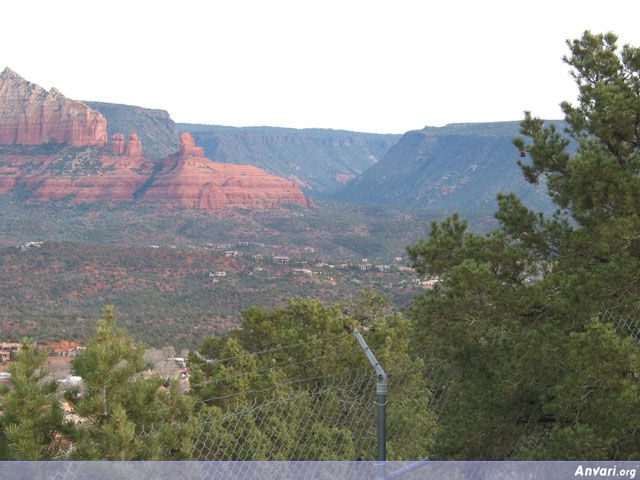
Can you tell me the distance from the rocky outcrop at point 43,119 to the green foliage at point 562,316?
126764mm

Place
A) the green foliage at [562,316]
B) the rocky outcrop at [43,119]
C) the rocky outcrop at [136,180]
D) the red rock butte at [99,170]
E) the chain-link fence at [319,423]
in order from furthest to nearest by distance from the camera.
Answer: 1. the rocky outcrop at [43,119]
2. the red rock butte at [99,170]
3. the rocky outcrop at [136,180]
4. the chain-link fence at [319,423]
5. the green foliage at [562,316]

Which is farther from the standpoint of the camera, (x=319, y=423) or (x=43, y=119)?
(x=43, y=119)

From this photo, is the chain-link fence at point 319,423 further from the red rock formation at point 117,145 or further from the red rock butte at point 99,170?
the red rock formation at point 117,145

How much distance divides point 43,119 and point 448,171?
94129mm

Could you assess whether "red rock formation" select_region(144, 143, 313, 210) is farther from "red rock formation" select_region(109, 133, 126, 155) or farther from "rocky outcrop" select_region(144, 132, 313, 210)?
"red rock formation" select_region(109, 133, 126, 155)

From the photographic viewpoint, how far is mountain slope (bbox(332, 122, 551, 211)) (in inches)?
5345

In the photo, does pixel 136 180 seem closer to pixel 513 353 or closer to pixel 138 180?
pixel 138 180

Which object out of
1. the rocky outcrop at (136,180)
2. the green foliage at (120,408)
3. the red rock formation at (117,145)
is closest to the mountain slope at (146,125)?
the red rock formation at (117,145)

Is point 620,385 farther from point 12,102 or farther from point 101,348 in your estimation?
point 12,102

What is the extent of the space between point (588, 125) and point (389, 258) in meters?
72.6

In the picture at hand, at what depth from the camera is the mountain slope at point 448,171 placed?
13576cm

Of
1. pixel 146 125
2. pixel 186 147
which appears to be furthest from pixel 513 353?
pixel 146 125

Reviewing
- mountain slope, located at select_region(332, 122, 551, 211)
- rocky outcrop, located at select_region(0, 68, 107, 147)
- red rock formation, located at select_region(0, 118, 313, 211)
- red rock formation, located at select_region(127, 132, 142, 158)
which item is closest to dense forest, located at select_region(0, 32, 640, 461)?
mountain slope, located at select_region(332, 122, 551, 211)

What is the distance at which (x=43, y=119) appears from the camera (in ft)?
420
